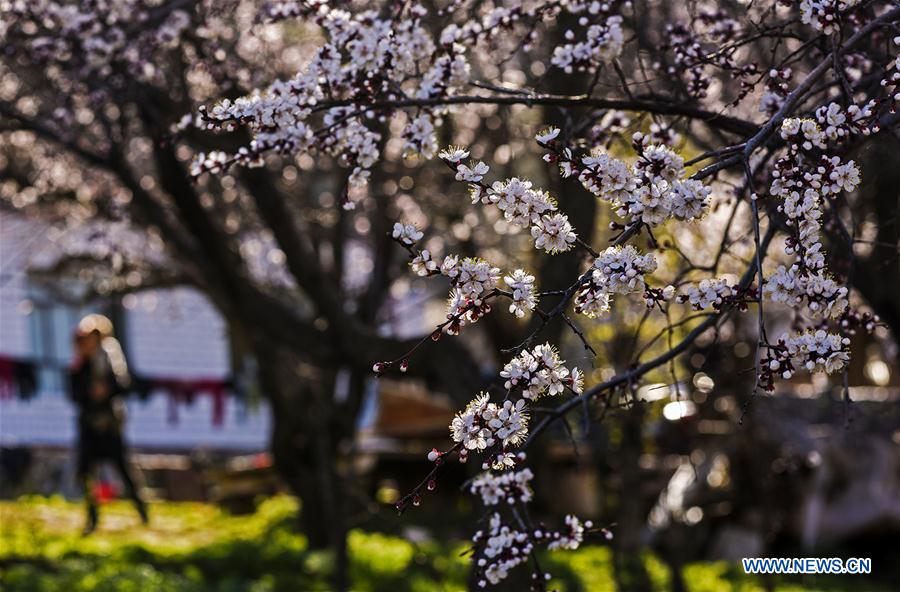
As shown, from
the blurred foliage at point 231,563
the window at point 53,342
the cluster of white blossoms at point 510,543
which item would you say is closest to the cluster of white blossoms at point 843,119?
the cluster of white blossoms at point 510,543

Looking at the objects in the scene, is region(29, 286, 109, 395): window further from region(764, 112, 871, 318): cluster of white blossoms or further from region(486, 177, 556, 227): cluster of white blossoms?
region(764, 112, 871, 318): cluster of white blossoms

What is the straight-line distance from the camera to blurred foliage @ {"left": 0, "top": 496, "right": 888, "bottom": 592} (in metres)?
8.25

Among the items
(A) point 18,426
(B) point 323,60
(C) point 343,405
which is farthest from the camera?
(A) point 18,426

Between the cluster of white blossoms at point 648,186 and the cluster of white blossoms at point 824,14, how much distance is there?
0.68 meters

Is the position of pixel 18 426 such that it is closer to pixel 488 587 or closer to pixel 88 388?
pixel 88 388

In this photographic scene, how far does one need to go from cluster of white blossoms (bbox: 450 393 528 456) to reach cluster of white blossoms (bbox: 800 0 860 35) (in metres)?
1.35

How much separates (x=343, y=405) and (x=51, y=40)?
563 cm

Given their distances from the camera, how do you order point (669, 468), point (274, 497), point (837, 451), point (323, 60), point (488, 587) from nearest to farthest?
1. point (323, 60)
2. point (488, 587)
3. point (837, 451)
4. point (669, 468)
5. point (274, 497)

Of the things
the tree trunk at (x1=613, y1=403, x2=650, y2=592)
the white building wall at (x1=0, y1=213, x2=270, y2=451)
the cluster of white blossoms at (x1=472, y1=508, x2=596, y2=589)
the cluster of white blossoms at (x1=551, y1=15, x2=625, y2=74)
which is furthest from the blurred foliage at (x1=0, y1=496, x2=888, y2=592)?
the white building wall at (x1=0, y1=213, x2=270, y2=451)

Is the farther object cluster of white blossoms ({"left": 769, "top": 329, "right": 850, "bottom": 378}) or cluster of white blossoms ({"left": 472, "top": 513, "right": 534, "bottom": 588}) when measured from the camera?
cluster of white blossoms ({"left": 472, "top": 513, "right": 534, "bottom": 588})

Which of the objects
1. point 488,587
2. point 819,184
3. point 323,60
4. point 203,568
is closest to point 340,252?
point 203,568

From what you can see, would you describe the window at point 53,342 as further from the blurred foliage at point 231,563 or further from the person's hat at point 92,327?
the person's hat at point 92,327

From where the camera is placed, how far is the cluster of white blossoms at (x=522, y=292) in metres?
3.25

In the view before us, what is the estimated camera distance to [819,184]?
3.34m
